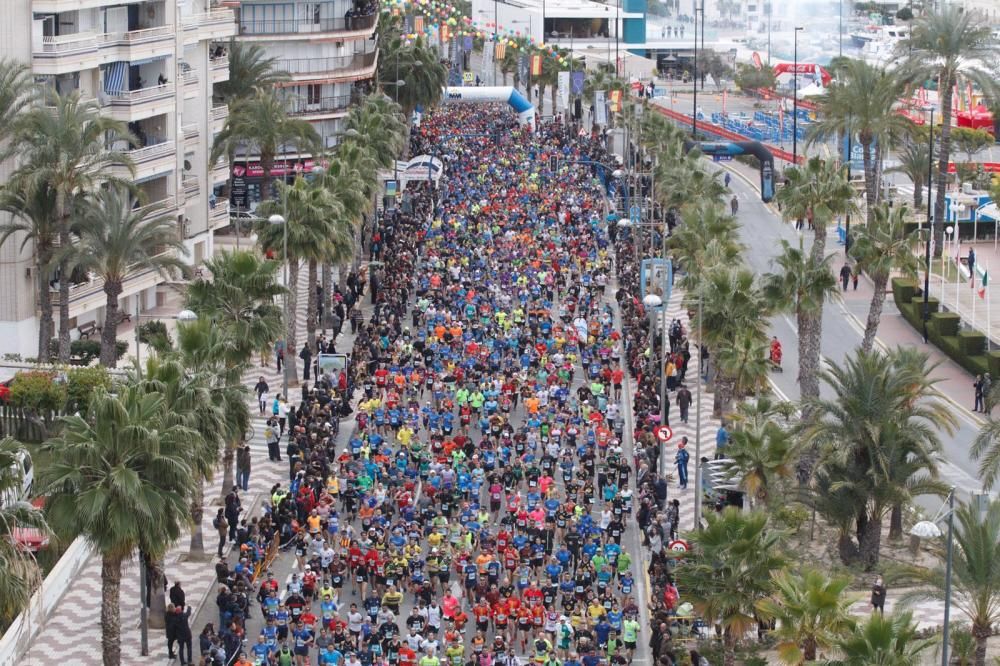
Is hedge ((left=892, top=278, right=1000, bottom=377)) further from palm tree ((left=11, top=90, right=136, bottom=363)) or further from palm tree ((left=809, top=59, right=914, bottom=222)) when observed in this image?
palm tree ((left=11, top=90, right=136, bottom=363))

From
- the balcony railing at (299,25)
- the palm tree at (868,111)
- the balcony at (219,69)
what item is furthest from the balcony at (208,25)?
the palm tree at (868,111)

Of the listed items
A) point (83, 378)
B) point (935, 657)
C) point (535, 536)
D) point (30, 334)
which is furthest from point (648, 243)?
point (935, 657)

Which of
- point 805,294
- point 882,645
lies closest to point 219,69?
point 805,294

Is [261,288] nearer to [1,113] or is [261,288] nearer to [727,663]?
[1,113]

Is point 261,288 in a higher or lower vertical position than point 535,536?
higher

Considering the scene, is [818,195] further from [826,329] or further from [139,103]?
[139,103]
